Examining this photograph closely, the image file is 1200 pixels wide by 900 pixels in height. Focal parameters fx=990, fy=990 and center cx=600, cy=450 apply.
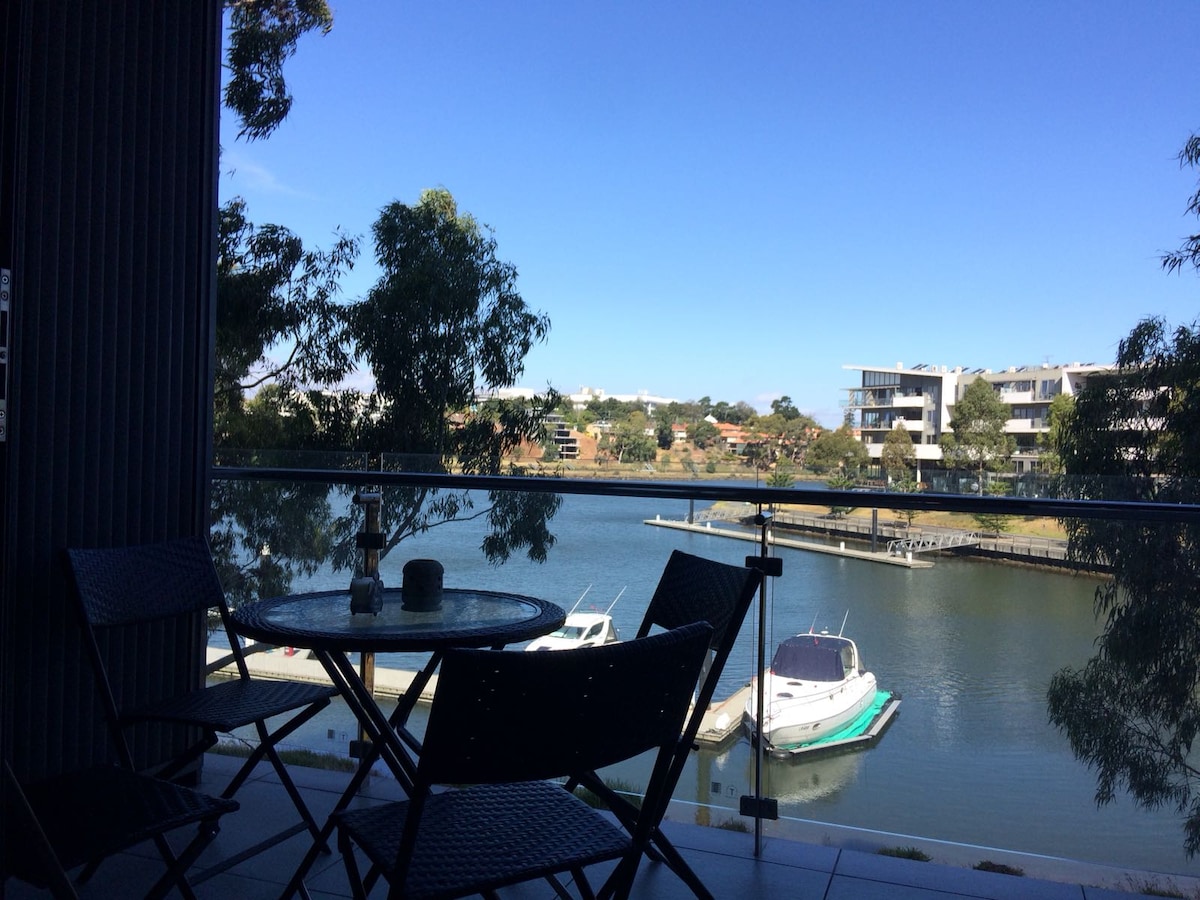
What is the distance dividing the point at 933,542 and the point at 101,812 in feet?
7.42

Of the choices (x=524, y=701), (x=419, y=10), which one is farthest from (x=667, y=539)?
(x=419, y=10)

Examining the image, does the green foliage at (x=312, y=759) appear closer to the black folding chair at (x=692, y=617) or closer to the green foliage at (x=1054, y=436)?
the black folding chair at (x=692, y=617)

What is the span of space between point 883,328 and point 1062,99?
31.7 feet

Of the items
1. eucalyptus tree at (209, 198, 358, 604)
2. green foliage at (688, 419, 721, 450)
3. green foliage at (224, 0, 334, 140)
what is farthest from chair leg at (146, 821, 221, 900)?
green foliage at (688, 419, 721, 450)

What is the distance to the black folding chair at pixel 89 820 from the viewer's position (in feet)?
5.55

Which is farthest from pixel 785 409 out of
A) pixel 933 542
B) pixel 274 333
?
pixel 933 542

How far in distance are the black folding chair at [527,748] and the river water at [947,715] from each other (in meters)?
1.07

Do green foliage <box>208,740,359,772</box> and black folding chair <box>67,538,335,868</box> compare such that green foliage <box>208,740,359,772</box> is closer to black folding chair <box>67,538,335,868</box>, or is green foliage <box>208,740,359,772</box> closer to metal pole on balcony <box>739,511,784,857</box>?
black folding chair <box>67,538,335,868</box>

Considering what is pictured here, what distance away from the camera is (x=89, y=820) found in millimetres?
1863

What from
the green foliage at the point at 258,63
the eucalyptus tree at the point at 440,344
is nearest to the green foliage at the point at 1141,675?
the eucalyptus tree at the point at 440,344

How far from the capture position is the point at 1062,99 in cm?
3397

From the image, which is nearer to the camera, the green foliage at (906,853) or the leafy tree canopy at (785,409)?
the green foliage at (906,853)

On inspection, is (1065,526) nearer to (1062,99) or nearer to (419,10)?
(419,10)

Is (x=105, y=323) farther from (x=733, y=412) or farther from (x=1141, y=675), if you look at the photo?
(x=733, y=412)
